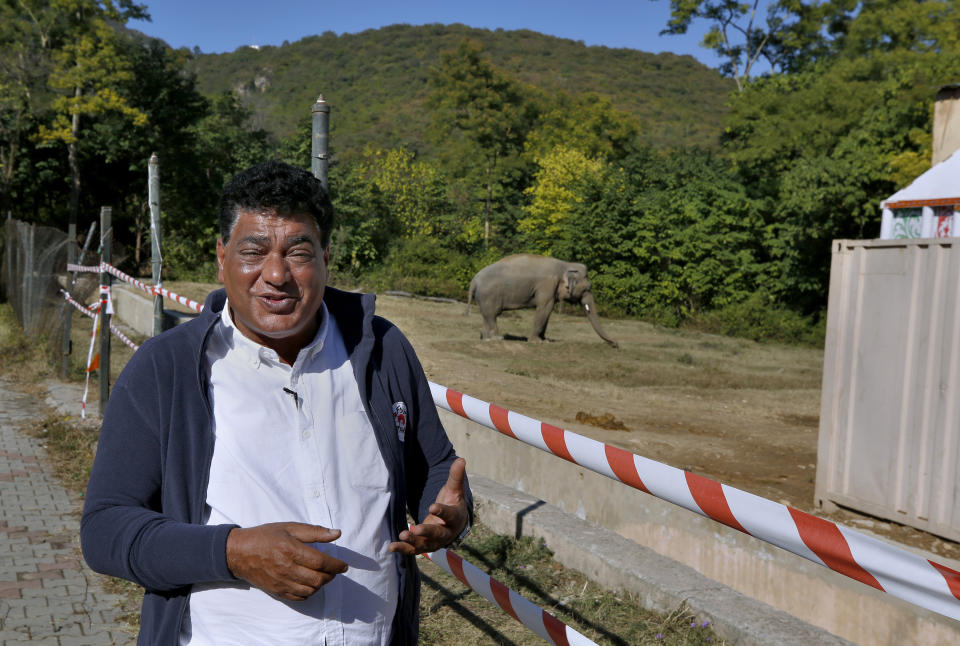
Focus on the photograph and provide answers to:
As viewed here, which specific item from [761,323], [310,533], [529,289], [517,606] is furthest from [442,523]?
[761,323]

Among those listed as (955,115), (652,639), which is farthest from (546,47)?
(652,639)

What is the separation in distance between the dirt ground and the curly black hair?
16.0ft

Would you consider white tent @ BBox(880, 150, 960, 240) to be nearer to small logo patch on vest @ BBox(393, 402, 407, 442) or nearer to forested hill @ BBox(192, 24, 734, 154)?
small logo patch on vest @ BBox(393, 402, 407, 442)

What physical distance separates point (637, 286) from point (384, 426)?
26031 millimetres

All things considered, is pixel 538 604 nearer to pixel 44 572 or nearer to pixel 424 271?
pixel 44 572

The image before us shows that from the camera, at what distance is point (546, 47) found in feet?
506

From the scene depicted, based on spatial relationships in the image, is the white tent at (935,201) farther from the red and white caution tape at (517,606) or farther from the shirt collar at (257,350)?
the shirt collar at (257,350)

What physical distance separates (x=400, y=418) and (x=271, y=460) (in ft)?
1.13

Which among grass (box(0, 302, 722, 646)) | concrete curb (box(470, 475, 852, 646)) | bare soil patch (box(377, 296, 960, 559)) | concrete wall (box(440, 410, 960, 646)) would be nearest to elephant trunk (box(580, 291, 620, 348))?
bare soil patch (box(377, 296, 960, 559))

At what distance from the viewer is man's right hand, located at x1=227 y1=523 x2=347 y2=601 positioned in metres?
1.70

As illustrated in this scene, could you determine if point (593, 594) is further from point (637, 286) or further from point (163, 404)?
point (637, 286)

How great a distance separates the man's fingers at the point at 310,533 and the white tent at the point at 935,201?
1044 cm

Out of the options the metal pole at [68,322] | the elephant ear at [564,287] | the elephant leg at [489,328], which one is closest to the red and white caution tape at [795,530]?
the metal pole at [68,322]

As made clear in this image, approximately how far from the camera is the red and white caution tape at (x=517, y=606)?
2.60 m
